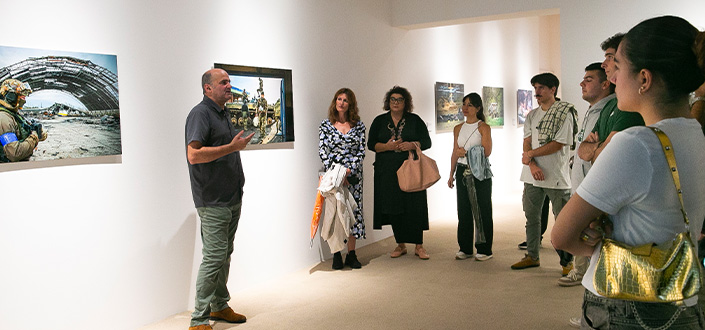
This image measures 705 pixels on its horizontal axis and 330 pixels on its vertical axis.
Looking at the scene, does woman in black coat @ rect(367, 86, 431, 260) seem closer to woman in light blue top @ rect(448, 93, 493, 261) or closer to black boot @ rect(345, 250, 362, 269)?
woman in light blue top @ rect(448, 93, 493, 261)

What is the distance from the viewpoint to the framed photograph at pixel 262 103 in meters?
5.13

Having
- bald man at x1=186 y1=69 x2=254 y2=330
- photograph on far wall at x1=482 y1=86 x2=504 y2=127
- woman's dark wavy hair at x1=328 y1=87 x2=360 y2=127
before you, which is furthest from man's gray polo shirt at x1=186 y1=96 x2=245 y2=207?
photograph on far wall at x1=482 y1=86 x2=504 y2=127

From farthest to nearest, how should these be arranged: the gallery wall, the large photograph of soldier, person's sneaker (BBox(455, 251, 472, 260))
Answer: person's sneaker (BBox(455, 251, 472, 260))
the gallery wall
the large photograph of soldier

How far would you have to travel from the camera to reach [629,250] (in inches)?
51.6

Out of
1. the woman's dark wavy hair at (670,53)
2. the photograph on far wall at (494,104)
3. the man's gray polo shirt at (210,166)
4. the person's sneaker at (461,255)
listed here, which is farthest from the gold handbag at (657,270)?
the photograph on far wall at (494,104)

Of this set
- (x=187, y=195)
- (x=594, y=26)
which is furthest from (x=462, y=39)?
(x=187, y=195)

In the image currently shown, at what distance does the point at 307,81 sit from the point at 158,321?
9.37 feet

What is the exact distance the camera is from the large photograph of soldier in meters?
3.46

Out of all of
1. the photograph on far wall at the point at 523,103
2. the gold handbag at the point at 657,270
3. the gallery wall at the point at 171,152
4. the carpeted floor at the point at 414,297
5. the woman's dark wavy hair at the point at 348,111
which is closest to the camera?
the gold handbag at the point at 657,270

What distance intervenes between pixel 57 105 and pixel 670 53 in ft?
11.6

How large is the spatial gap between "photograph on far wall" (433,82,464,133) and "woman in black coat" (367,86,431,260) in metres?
2.75

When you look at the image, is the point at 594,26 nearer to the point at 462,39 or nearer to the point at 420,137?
the point at 420,137

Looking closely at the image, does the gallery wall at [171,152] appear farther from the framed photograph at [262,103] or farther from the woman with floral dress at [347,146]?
the woman with floral dress at [347,146]

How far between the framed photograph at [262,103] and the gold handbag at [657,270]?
13.6ft
